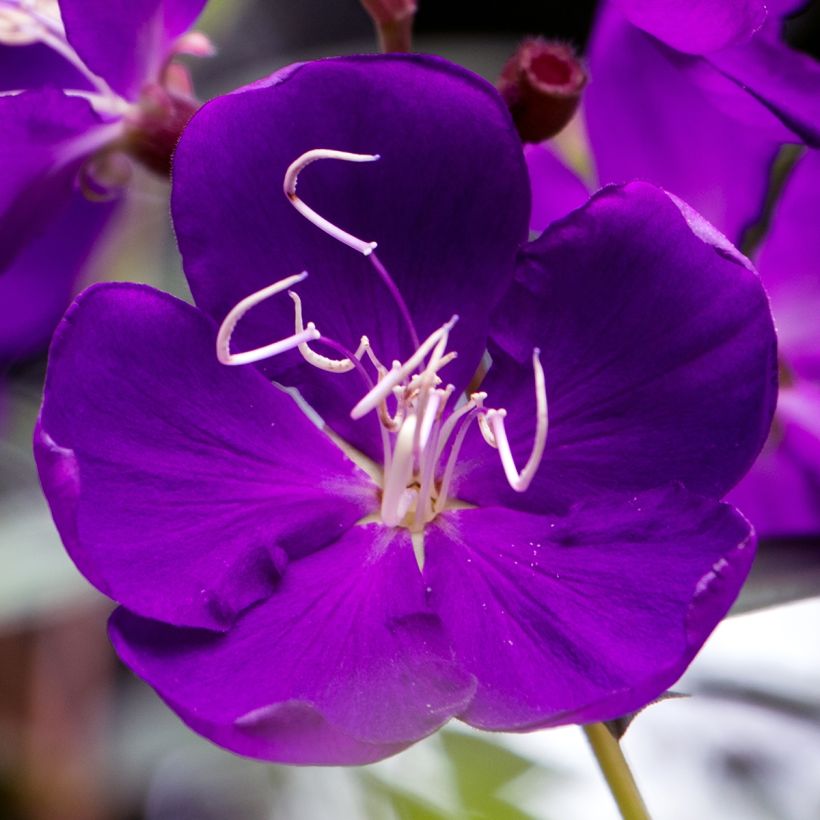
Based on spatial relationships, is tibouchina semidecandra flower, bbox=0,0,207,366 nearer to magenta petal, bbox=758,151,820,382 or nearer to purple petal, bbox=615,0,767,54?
purple petal, bbox=615,0,767,54

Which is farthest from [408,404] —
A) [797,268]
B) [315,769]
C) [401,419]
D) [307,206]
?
[315,769]

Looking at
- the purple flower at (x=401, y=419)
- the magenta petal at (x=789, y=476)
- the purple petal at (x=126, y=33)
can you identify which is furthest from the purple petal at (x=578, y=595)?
the purple petal at (x=126, y=33)

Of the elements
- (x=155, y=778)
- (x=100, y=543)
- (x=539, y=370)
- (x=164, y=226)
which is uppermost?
(x=539, y=370)

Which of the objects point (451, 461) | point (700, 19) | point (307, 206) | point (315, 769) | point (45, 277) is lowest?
point (315, 769)

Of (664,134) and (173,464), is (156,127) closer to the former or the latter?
(173,464)

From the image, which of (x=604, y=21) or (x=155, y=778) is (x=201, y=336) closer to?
(x=604, y=21)

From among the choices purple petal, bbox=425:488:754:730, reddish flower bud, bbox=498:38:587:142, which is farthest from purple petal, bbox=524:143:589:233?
purple petal, bbox=425:488:754:730

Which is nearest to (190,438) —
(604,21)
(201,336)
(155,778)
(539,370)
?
(201,336)
